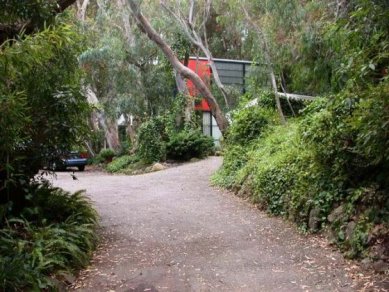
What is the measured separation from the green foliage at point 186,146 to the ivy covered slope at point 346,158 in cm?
952

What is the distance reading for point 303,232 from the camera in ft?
24.3

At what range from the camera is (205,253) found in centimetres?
674

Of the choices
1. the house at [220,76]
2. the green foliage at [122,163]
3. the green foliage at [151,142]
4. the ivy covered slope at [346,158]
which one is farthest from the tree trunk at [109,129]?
the ivy covered slope at [346,158]

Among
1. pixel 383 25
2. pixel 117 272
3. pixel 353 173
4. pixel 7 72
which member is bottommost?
pixel 117 272

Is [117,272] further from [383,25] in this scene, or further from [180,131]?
[180,131]

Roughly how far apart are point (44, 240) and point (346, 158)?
472cm

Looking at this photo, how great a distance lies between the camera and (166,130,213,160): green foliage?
20531mm

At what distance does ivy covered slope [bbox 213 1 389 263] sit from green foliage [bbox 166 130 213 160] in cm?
952

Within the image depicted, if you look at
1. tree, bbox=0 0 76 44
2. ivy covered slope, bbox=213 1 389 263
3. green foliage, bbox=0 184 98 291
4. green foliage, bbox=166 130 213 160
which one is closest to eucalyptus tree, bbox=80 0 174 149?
green foliage, bbox=166 130 213 160

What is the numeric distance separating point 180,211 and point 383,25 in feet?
20.0

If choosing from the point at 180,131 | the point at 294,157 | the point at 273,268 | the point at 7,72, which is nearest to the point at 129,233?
the point at 273,268

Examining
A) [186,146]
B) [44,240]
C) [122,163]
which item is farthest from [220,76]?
[44,240]

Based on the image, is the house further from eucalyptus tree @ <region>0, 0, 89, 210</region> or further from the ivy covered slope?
eucalyptus tree @ <region>0, 0, 89, 210</region>

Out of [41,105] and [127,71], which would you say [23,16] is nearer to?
[41,105]
